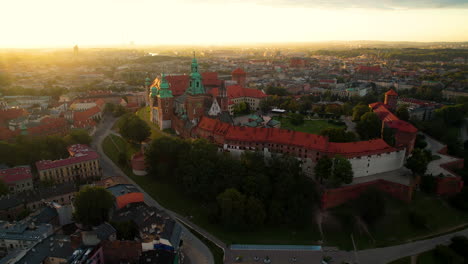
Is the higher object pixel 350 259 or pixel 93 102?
pixel 93 102

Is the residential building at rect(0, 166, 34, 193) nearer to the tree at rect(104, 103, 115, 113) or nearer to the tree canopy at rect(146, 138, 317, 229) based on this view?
the tree canopy at rect(146, 138, 317, 229)

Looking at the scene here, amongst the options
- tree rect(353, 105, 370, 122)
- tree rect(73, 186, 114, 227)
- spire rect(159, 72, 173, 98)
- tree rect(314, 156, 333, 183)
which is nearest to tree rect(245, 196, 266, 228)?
tree rect(314, 156, 333, 183)

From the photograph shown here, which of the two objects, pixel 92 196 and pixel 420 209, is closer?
pixel 92 196

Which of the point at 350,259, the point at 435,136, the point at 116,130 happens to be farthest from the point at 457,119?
the point at 116,130

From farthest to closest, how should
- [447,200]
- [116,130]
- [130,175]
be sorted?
[116,130], [130,175], [447,200]

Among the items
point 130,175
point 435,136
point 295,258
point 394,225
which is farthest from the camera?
point 435,136

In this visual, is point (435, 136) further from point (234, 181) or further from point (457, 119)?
point (234, 181)

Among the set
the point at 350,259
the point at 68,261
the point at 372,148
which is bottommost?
the point at 350,259
